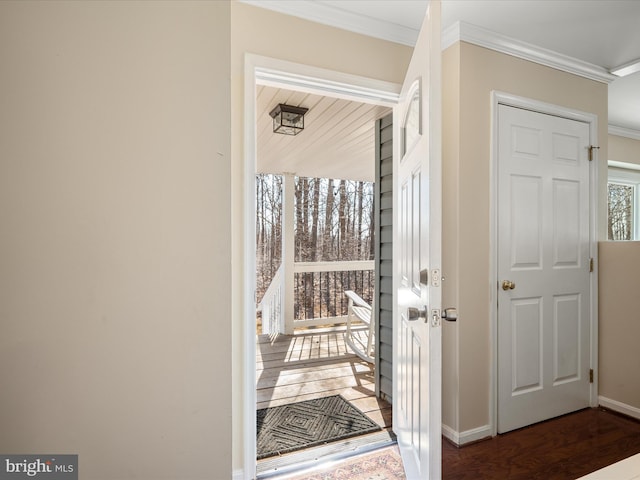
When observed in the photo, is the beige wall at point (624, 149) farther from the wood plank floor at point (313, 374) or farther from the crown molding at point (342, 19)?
the wood plank floor at point (313, 374)

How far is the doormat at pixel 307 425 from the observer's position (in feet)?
7.39

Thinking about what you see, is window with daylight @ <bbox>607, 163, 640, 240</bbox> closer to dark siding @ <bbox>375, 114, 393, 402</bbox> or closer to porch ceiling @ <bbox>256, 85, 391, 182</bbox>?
porch ceiling @ <bbox>256, 85, 391, 182</bbox>

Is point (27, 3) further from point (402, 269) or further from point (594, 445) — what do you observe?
point (594, 445)

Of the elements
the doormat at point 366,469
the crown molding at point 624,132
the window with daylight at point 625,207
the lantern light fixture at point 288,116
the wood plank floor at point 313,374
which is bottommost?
the wood plank floor at point 313,374

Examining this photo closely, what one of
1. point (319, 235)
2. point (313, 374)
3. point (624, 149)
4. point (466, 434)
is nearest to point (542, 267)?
point (466, 434)

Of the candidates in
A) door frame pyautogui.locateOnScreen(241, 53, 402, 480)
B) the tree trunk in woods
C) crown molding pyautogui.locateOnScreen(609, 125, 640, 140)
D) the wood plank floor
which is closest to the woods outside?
the tree trunk in woods

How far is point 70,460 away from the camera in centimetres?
80

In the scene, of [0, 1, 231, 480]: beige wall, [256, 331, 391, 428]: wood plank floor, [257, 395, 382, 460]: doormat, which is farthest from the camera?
[256, 331, 391, 428]: wood plank floor

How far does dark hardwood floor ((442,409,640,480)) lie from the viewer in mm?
1938

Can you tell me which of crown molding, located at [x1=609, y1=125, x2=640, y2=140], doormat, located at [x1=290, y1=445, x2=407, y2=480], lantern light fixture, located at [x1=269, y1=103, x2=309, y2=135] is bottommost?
doormat, located at [x1=290, y1=445, x2=407, y2=480]

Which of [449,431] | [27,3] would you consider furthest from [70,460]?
[449,431]

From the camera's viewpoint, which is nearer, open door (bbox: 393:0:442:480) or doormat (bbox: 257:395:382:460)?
open door (bbox: 393:0:442:480)

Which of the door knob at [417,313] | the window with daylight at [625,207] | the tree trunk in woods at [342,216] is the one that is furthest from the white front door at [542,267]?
the tree trunk in woods at [342,216]

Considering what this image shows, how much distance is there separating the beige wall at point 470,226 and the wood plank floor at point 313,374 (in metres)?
0.63
